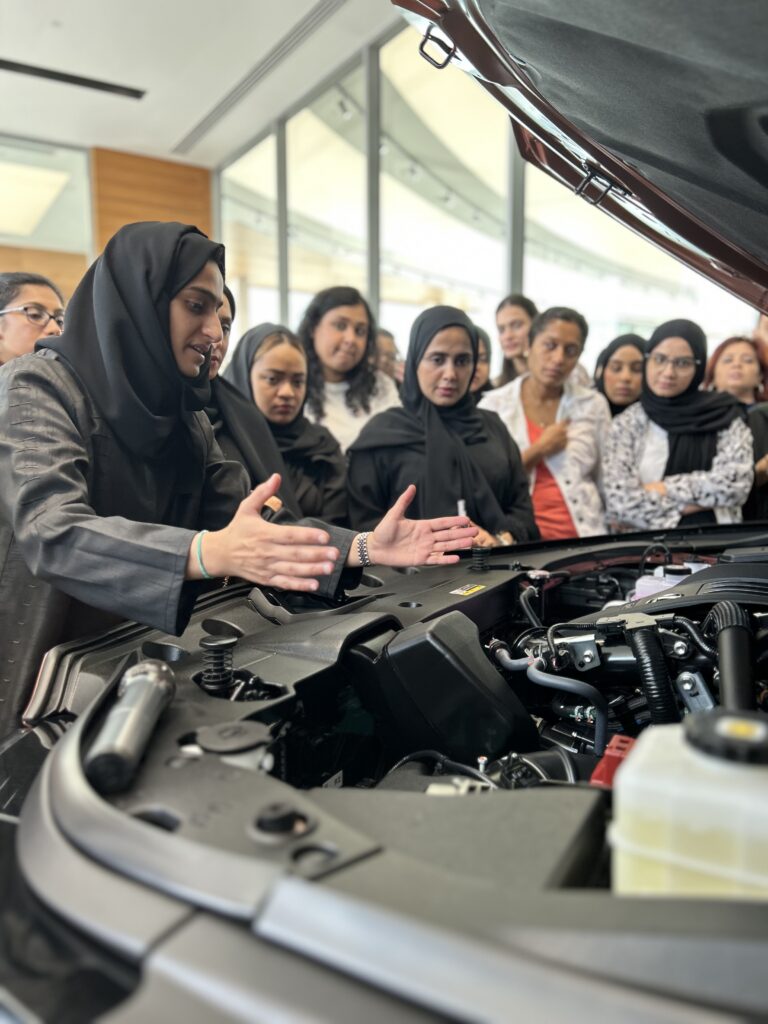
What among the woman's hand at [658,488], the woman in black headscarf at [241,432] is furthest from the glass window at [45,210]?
the woman's hand at [658,488]

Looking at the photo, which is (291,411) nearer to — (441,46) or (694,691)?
(441,46)

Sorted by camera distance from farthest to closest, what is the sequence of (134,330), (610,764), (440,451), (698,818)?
(440,451) → (134,330) → (610,764) → (698,818)

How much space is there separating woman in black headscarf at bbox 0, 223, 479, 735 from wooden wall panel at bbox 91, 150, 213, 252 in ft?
21.2

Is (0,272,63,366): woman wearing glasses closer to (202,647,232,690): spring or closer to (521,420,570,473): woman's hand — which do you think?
(521,420,570,473): woman's hand

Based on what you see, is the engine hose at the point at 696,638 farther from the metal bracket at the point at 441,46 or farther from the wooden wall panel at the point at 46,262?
the wooden wall panel at the point at 46,262

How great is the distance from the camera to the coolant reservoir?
1.84ft

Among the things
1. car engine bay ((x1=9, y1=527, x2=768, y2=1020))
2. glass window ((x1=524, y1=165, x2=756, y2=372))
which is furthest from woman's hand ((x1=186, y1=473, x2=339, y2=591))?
glass window ((x1=524, y1=165, x2=756, y2=372))

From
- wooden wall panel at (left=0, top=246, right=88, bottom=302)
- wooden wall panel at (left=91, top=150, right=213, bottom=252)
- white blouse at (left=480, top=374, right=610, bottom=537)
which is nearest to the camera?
white blouse at (left=480, top=374, right=610, bottom=537)

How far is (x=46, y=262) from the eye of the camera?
743cm

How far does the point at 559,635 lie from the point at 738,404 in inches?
85.4

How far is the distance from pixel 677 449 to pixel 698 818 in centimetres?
259

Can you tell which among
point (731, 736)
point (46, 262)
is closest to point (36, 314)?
point (731, 736)

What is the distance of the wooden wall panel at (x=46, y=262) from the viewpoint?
23.6 ft

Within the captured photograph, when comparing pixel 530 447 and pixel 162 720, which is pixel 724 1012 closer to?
pixel 162 720
